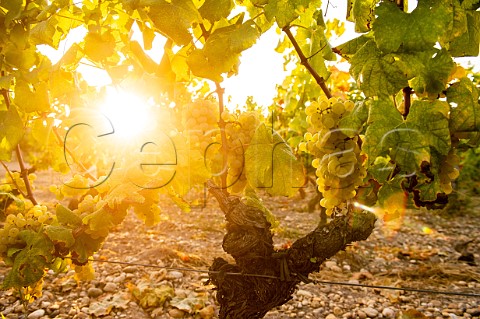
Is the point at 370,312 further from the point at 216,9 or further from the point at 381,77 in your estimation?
the point at 216,9

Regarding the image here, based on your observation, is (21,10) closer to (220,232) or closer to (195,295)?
(195,295)

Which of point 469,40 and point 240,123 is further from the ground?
point 469,40

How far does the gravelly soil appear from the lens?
2783mm

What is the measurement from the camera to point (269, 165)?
142 cm

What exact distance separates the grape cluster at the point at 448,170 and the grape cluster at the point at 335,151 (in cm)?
24

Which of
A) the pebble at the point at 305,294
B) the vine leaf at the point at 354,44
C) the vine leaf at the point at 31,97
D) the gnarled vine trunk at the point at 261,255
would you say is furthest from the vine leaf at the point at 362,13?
the pebble at the point at 305,294

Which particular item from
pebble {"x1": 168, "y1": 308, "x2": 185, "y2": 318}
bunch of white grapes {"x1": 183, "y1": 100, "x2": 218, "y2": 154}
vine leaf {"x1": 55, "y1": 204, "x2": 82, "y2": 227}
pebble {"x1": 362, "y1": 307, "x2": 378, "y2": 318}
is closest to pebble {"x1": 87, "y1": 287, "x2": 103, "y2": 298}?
pebble {"x1": 168, "y1": 308, "x2": 185, "y2": 318}

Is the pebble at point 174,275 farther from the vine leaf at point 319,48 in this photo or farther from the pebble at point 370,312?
the vine leaf at point 319,48

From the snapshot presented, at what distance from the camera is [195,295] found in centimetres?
295

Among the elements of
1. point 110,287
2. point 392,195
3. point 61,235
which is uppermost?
point 392,195

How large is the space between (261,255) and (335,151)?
54 cm

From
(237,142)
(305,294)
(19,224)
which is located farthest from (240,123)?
(305,294)

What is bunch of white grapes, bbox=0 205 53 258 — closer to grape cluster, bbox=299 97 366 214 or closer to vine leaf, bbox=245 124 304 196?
vine leaf, bbox=245 124 304 196

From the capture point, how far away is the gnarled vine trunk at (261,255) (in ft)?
5.17
